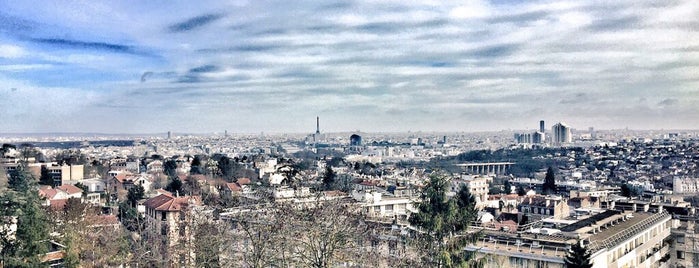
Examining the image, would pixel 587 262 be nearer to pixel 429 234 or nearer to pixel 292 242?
pixel 429 234

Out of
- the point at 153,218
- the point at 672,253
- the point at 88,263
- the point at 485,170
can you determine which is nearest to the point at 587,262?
the point at 672,253

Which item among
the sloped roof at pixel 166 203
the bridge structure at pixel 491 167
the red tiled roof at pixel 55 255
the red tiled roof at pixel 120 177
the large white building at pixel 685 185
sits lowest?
the bridge structure at pixel 491 167

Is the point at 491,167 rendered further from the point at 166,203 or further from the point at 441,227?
the point at 441,227

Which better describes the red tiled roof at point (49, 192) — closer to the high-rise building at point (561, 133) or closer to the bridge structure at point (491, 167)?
the bridge structure at point (491, 167)

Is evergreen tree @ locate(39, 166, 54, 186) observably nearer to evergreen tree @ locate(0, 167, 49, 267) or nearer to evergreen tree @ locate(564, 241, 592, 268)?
evergreen tree @ locate(0, 167, 49, 267)

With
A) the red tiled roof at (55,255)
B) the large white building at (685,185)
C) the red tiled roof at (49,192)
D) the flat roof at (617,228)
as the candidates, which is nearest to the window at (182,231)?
the red tiled roof at (55,255)

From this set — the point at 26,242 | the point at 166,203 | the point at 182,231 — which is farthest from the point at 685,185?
the point at 26,242

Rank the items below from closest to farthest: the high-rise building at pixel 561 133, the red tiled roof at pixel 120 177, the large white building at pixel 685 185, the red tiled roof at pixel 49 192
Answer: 1. the red tiled roof at pixel 49 192
2. the red tiled roof at pixel 120 177
3. the large white building at pixel 685 185
4. the high-rise building at pixel 561 133
